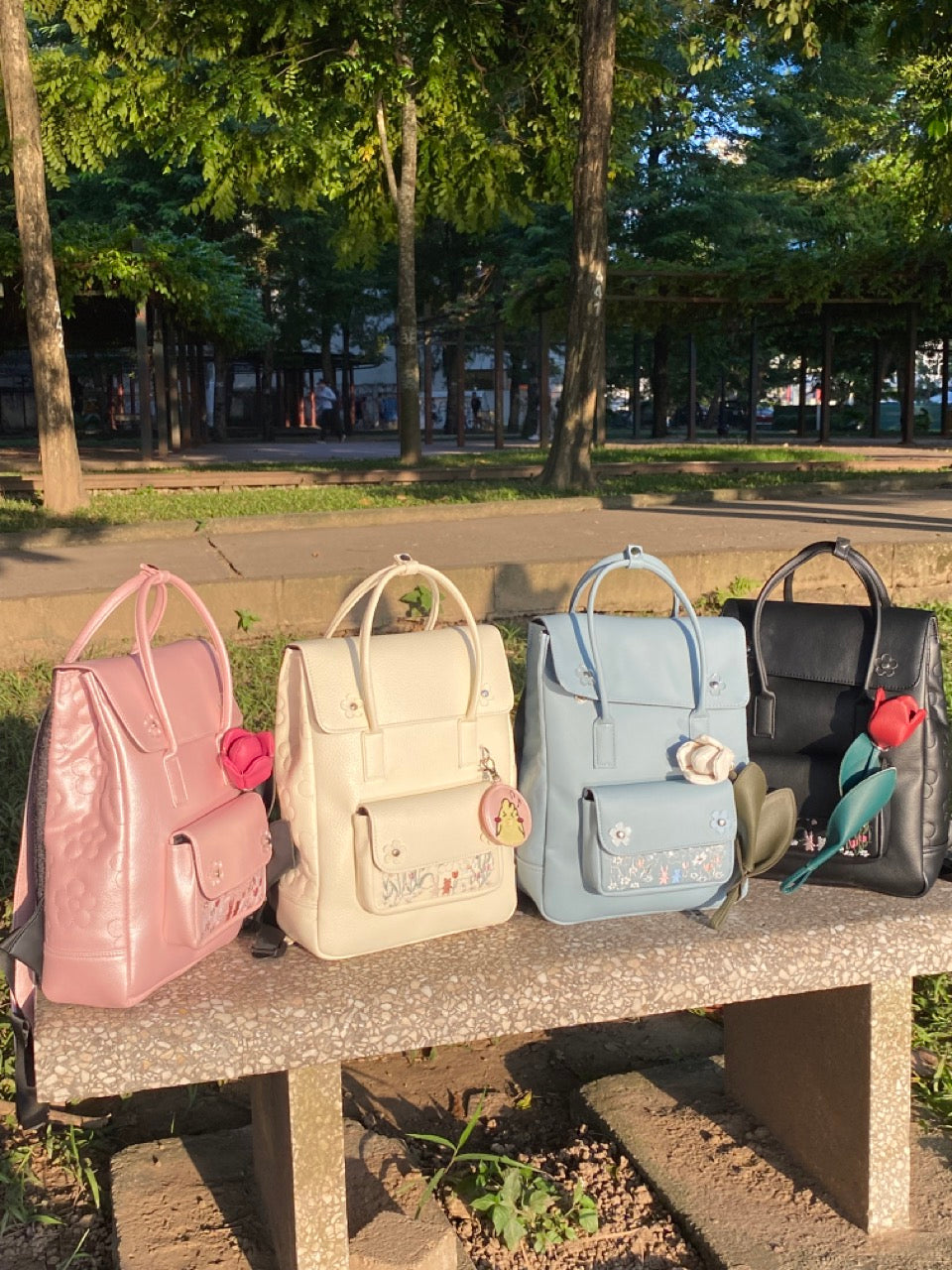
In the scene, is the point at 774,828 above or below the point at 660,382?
below

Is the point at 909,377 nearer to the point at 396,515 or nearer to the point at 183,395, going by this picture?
the point at 183,395

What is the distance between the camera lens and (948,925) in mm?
2277

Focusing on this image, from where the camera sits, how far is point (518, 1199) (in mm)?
2494

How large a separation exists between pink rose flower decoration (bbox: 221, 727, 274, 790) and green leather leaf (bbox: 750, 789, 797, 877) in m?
0.89

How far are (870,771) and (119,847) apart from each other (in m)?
1.33

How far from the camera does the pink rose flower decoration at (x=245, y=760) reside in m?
2.06

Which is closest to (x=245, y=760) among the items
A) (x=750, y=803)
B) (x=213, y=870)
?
(x=213, y=870)

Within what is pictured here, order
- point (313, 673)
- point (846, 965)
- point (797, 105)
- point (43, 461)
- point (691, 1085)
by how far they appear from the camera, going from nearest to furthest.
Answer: point (313, 673), point (846, 965), point (691, 1085), point (43, 461), point (797, 105)

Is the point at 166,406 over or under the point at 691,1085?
over

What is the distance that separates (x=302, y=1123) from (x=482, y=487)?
36.9ft

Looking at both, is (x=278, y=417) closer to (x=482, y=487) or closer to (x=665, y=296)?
(x=665, y=296)

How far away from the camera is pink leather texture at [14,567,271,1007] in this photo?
6.21 ft

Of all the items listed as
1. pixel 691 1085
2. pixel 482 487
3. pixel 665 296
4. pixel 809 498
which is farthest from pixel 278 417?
pixel 691 1085

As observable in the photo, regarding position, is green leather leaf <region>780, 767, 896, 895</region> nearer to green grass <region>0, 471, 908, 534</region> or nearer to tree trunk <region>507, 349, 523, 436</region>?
green grass <region>0, 471, 908, 534</region>
